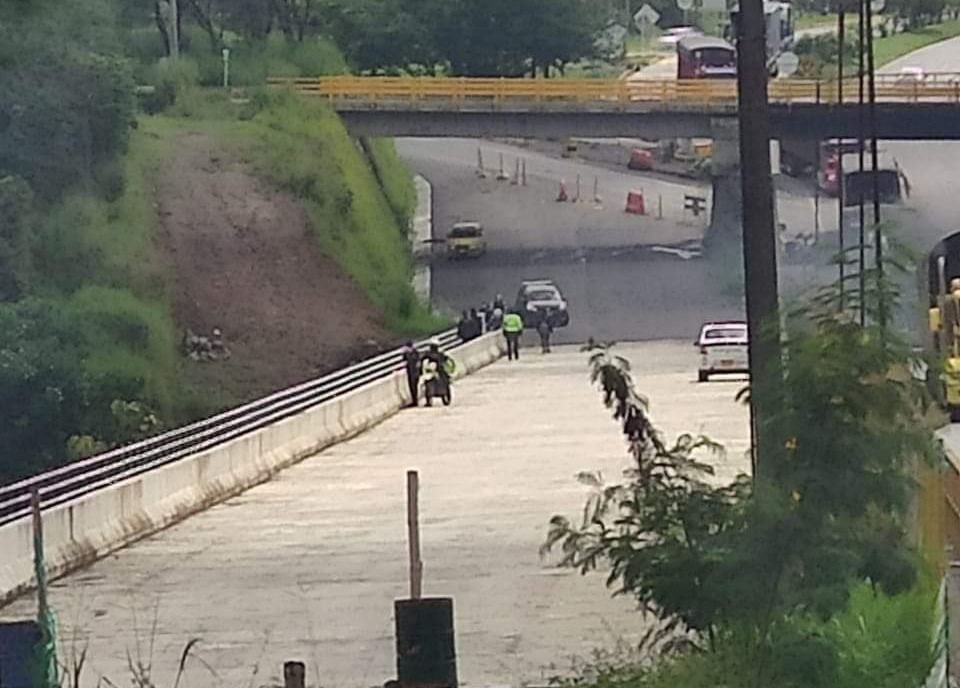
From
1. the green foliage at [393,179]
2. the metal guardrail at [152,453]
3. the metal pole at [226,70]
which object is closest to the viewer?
the metal guardrail at [152,453]

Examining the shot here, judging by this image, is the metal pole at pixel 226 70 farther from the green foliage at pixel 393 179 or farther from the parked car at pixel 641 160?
the parked car at pixel 641 160

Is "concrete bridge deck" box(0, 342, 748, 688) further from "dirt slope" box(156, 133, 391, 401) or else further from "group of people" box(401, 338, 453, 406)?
"dirt slope" box(156, 133, 391, 401)

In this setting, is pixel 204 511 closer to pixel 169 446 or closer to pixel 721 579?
pixel 169 446

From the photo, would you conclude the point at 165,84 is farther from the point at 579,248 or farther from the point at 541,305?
the point at 579,248

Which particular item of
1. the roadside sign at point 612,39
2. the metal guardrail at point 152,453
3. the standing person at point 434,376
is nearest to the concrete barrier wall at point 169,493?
the metal guardrail at point 152,453

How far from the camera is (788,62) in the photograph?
2388 inches

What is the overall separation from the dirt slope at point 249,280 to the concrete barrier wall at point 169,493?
784 inches

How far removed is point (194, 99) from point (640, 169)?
24.2 m

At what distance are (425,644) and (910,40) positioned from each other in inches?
3010

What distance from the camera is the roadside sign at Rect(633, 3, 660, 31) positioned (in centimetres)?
9556

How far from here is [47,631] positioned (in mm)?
8445

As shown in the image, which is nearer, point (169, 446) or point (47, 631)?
point (47, 631)

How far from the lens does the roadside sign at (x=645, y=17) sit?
314 feet

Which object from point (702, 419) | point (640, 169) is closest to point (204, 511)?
point (702, 419)
